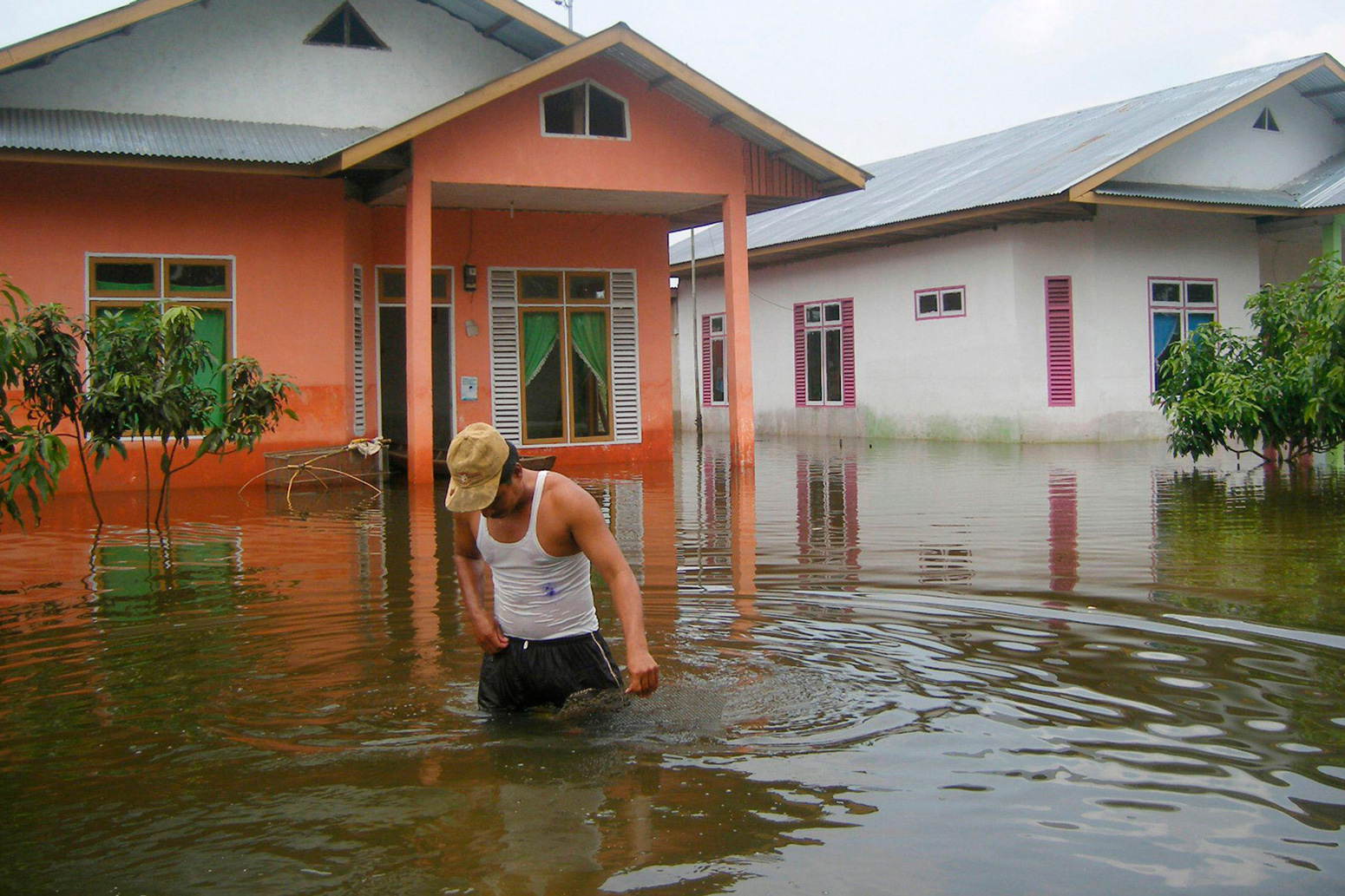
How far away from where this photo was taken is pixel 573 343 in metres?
18.2

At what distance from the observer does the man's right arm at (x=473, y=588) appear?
490 centimetres

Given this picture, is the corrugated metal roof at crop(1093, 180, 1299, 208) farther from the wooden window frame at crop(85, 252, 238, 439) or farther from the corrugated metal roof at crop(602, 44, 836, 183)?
the wooden window frame at crop(85, 252, 238, 439)

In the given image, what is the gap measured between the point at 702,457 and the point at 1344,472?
8.88 m

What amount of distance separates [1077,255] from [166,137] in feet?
44.9

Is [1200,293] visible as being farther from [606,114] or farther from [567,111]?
[567,111]

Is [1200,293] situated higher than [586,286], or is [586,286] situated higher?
[1200,293]

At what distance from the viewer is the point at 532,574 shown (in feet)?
15.9

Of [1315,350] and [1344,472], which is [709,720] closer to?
[1315,350]

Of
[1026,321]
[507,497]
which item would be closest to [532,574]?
[507,497]

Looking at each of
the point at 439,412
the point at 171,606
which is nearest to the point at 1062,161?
the point at 439,412

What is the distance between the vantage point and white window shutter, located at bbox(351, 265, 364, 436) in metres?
16.3

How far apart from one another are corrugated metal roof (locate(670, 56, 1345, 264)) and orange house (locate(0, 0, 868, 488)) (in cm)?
446

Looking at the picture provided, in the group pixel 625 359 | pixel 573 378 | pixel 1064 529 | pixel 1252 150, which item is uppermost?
pixel 1252 150

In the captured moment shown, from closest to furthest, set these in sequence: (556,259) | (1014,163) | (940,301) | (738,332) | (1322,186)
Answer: (738,332), (556,259), (1322,186), (940,301), (1014,163)
